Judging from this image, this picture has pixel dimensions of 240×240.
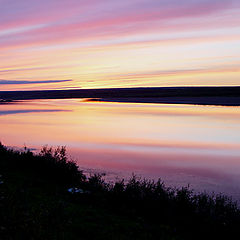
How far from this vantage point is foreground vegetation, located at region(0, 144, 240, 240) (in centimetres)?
535

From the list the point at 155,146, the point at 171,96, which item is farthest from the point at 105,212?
the point at 171,96

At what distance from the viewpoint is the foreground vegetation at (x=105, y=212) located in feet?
→ 17.5

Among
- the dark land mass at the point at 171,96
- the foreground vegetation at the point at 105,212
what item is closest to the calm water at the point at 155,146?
the foreground vegetation at the point at 105,212

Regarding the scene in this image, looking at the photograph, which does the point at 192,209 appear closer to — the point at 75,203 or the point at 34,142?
the point at 75,203

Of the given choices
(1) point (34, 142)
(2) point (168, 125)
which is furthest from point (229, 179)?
(2) point (168, 125)

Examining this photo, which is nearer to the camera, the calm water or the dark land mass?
the calm water

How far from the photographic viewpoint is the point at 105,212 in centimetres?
776

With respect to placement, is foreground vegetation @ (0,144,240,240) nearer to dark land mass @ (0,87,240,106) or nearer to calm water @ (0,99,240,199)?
calm water @ (0,99,240,199)

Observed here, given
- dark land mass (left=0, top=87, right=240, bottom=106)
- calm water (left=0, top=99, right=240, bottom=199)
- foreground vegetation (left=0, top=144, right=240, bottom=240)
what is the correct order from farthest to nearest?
dark land mass (left=0, top=87, right=240, bottom=106) < calm water (left=0, top=99, right=240, bottom=199) < foreground vegetation (left=0, top=144, right=240, bottom=240)

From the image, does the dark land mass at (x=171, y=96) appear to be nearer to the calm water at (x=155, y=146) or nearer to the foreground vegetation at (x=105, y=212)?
the calm water at (x=155, y=146)

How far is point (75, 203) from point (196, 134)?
13498mm

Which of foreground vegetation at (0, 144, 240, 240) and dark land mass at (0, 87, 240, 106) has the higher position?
dark land mass at (0, 87, 240, 106)

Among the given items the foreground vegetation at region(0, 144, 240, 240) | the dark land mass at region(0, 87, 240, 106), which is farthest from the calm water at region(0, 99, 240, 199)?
the dark land mass at region(0, 87, 240, 106)

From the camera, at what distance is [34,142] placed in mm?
19047
